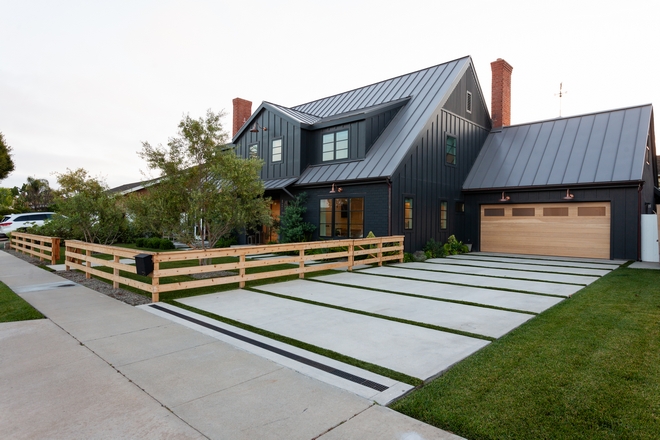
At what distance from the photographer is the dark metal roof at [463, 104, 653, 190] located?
45.6ft

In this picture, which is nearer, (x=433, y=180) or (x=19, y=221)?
(x=433, y=180)

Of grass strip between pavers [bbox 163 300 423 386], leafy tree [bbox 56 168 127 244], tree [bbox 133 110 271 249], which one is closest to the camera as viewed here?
grass strip between pavers [bbox 163 300 423 386]

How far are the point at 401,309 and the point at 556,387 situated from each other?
3.22 metres

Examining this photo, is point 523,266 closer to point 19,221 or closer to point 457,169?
point 457,169

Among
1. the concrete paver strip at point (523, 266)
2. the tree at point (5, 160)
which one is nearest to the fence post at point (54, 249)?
the concrete paver strip at point (523, 266)

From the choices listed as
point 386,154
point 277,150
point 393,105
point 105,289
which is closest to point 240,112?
point 277,150

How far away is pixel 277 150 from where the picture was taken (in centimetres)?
1728

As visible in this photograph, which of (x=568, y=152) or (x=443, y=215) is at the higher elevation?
(x=568, y=152)

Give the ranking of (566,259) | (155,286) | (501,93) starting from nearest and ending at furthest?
(155,286) → (566,259) → (501,93)

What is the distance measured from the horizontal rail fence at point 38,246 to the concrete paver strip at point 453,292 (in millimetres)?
8923

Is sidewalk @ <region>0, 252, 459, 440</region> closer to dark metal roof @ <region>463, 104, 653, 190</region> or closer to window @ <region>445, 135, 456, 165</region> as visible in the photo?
window @ <region>445, 135, 456, 165</region>

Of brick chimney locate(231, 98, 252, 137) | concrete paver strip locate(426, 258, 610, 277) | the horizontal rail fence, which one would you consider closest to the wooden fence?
the horizontal rail fence

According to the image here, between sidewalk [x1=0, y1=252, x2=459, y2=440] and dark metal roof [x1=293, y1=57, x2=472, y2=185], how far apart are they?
10.0m

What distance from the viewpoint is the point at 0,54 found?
515 inches
